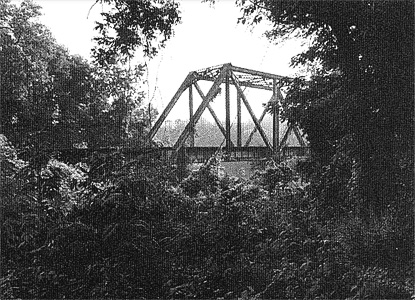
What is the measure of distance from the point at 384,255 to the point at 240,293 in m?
2.02

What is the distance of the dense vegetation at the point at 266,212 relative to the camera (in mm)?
6895

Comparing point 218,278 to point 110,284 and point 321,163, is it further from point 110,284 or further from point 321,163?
point 321,163

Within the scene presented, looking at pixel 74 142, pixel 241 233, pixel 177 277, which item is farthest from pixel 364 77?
pixel 74 142

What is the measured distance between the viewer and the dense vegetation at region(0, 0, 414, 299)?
689 centimetres

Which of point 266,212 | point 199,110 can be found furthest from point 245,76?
point 266,212

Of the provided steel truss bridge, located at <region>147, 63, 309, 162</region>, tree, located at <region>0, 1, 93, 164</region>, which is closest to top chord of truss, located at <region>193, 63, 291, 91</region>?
steel truss bridge, located at <region>147, 63, 309, 162</region>

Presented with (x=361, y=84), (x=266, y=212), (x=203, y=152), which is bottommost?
(x=266, y=212)

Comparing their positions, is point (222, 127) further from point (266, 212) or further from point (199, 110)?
point (266, 212)

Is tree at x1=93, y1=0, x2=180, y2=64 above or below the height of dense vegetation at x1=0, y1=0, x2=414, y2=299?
above

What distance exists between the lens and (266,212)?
9.84 metres

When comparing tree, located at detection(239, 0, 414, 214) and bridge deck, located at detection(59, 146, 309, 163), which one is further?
bridge deck, located at detection(59, 146, 309, 163)

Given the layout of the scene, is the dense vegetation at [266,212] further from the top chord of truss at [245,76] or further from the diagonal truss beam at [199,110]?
the diagonal truss beam at [199,110]

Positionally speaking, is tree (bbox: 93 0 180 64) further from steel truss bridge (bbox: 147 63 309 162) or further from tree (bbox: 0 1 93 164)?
steel truss bridge (bbox: 147 63 309 162)

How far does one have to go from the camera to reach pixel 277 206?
33.4 ft
